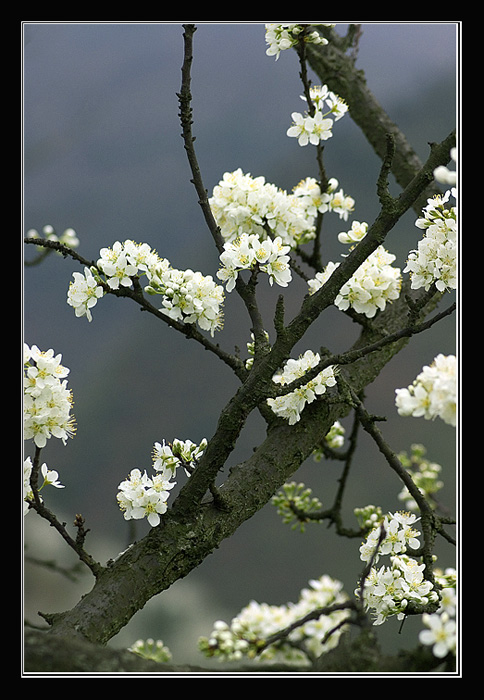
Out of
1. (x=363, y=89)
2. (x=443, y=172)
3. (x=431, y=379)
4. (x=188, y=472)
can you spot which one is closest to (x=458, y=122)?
(x=443, y=172)

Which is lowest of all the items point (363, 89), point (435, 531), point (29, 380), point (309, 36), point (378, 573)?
point (378, 573)

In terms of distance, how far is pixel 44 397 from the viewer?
3.84 ft

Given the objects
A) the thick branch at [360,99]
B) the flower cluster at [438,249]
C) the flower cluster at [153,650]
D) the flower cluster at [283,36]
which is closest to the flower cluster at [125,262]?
the flower cluster at [438,249]

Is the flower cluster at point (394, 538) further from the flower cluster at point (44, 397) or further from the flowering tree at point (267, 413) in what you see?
the flower cluster at point (44, 397)

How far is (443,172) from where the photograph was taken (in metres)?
1.04

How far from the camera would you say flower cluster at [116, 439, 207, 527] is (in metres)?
1.25

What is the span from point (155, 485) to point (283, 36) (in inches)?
43.7

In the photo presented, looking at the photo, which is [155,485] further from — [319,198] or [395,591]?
[319,198]

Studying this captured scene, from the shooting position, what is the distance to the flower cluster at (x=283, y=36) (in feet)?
5.24

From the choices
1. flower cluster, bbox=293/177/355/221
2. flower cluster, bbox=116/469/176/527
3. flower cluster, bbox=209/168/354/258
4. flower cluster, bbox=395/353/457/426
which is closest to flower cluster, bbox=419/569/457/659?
flower cluster, bbox=395/353/457/426

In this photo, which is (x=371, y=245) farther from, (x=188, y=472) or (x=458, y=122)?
(x=188, y=472)

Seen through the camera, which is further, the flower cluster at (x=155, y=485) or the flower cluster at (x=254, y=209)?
the flower cluster at (x=254, y=209)

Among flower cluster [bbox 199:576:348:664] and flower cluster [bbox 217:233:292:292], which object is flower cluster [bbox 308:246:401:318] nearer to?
flower cluster [bbox 217:233:292:292]
